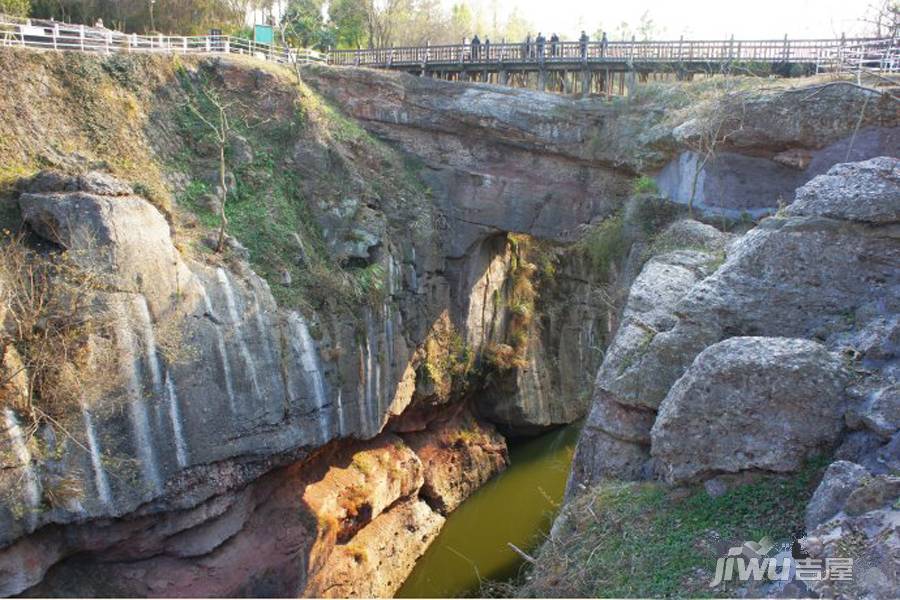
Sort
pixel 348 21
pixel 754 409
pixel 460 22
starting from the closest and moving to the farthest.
Answer: pixel 754 409 < pixel 348 21 < pixel 460 22

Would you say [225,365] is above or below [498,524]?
above

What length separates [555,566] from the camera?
8.59 metres

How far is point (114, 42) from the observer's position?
18453 millimetres

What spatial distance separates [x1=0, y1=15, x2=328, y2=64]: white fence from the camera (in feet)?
54.4

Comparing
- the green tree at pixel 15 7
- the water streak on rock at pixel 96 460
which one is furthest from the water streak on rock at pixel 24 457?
the green tree at pixel 15 7

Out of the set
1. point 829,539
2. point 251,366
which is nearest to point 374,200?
point 251,366

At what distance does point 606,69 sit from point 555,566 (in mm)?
16808

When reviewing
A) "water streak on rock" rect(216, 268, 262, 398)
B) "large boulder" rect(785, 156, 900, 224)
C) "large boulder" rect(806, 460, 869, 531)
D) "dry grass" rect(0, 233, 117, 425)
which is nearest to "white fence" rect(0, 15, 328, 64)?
"dry grass" rect(0, 233, 117, 425)

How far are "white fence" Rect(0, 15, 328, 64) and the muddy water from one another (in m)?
14.6

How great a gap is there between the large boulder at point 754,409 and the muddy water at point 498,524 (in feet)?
25.1

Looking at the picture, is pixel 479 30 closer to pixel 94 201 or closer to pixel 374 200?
pixel 374 200

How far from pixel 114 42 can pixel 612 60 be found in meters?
13.7

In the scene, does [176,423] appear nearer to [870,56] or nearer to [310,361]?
[310,361]

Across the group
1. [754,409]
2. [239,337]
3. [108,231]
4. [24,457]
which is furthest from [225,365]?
[754,409]
